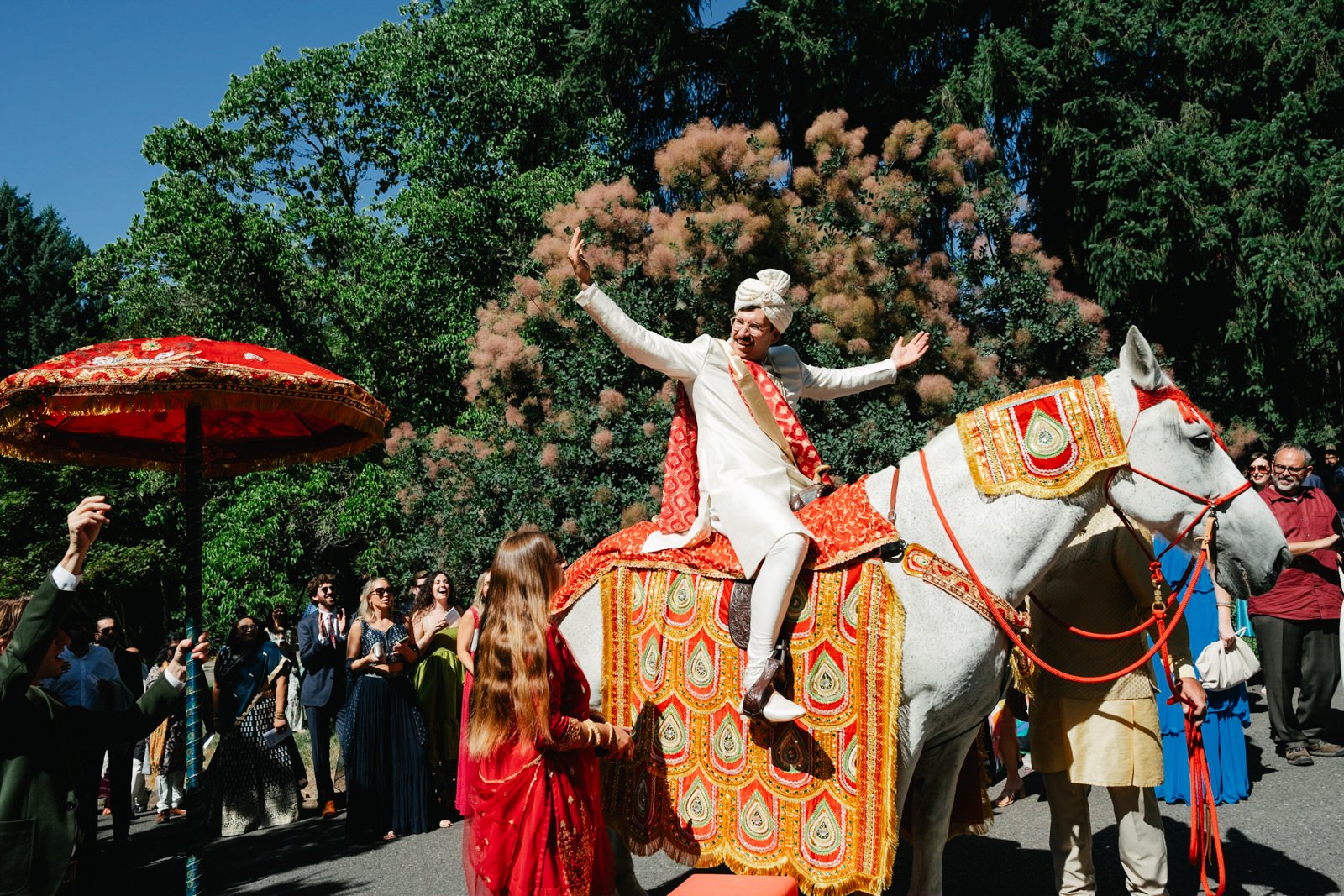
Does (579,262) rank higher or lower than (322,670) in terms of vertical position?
higher

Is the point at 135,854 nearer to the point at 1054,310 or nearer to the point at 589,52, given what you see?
the point at 1054,310

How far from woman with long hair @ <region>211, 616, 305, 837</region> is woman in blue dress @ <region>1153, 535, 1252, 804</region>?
266 inches

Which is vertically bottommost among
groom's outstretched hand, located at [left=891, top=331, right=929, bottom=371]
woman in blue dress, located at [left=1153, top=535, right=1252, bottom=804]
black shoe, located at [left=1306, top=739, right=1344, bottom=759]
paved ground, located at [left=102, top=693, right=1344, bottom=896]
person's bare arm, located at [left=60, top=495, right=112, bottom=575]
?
paved ground, located at [left=102, top=693, right=1344, bottom=896]

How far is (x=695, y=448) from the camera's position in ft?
14.3

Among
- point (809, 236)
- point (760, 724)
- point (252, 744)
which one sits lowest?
point (252, 744)

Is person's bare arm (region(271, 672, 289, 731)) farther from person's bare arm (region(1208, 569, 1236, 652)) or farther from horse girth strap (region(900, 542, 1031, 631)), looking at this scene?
person's bare arm (region(1208, 569, 1236, 652))

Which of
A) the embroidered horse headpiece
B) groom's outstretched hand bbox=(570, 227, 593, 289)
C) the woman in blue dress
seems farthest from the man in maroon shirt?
groom's outstretched hand bbox=(570, 227, 593, 289)

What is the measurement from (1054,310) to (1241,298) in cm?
295

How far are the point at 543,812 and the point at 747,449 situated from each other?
1612 millimetres

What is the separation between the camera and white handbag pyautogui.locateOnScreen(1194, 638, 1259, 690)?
6.38m

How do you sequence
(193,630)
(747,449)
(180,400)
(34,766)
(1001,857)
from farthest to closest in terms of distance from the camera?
(1001,857)
(193,630)
(180,400)
(747,449)
(34,766)

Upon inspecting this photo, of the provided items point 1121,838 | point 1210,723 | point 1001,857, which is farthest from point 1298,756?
point 1121,838

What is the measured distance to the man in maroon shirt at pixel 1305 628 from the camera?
7.29m

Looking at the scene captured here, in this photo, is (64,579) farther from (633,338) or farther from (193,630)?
(633,338)
